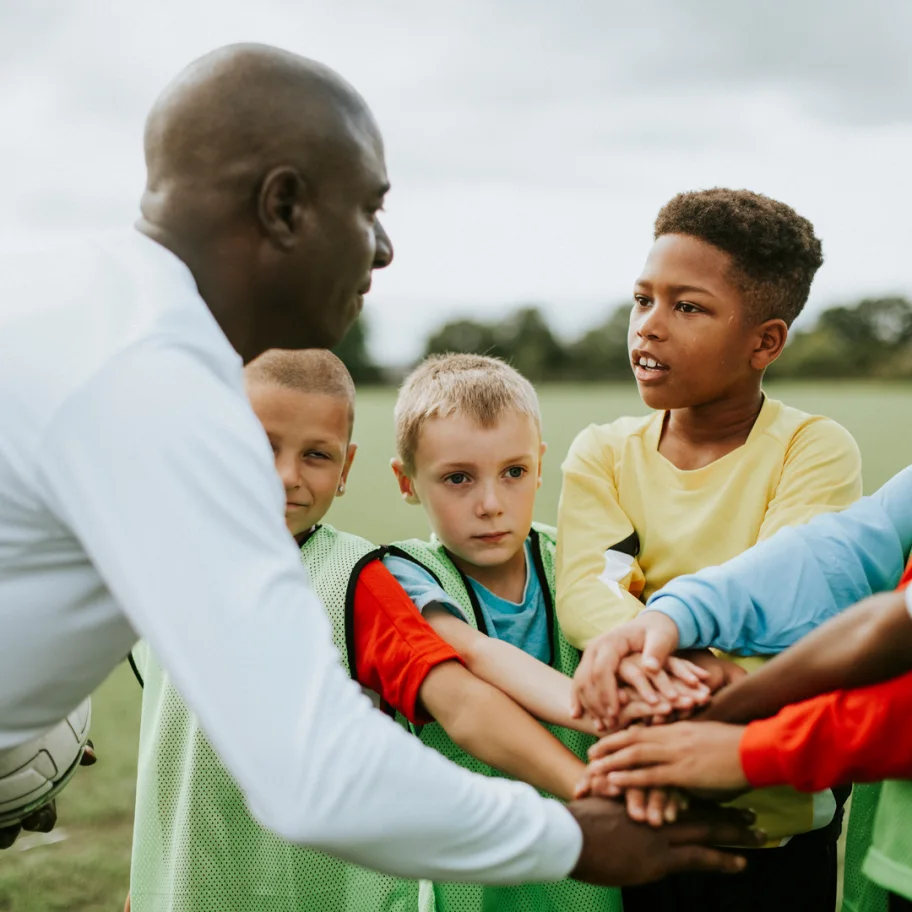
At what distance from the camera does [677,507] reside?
251cm

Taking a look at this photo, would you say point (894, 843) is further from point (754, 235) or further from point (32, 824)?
point (32, 824)

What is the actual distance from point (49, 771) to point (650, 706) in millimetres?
1238

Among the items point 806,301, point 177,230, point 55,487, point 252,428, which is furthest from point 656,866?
point 806,301

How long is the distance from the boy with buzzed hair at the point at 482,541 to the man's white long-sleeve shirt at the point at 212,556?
836mm

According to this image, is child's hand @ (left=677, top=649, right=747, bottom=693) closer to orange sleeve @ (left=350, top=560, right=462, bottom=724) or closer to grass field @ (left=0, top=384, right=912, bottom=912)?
orange sleeve @ (left=350, top=560, right=462, bottom=724)

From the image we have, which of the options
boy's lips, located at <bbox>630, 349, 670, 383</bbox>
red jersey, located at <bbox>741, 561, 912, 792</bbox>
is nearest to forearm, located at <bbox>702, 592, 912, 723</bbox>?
red jersey, located at <bbox>741, 561, 912, 792</bbox>

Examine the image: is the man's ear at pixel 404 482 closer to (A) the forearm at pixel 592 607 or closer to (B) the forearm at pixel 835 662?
(A) the forearm at pixel 592 607

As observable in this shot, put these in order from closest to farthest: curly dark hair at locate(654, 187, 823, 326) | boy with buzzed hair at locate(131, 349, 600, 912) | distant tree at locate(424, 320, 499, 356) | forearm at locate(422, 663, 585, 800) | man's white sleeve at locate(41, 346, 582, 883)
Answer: man's white sleeve at locate(41, 346, 582, 883), forearm at locate(422, 663, 585, 800), boy with buzzed hair at locate(131, 349, 600, 912), curly dark hair at locate(654, 187, 823, 326), distant tree at locate(424, 320, 499, 356)

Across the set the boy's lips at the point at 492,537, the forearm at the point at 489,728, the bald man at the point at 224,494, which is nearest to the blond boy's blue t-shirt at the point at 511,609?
the boy's lips at the point at 492,537

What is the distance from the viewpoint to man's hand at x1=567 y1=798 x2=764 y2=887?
5.84ft

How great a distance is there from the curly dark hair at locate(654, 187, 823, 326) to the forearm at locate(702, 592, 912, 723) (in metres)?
1.09

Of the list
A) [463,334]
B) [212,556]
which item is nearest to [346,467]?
[212,556]

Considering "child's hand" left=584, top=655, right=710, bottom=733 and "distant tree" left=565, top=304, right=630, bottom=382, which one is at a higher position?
"child's hand" left=584, top=655, right=710, bottom=733

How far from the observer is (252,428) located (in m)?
1.50
